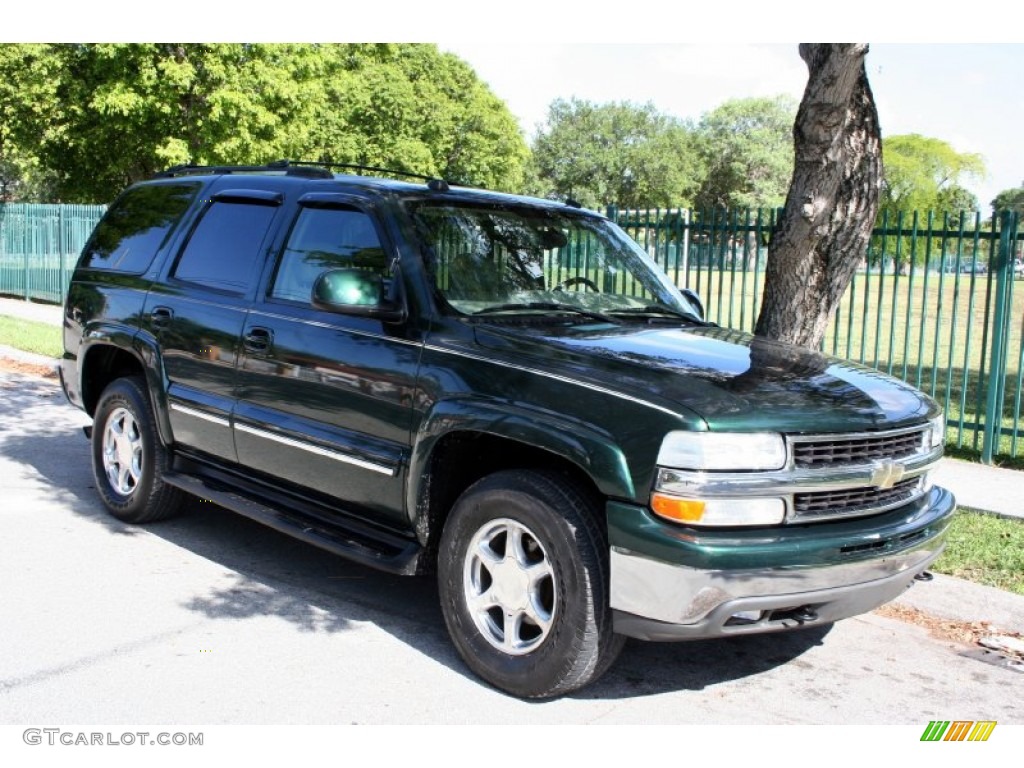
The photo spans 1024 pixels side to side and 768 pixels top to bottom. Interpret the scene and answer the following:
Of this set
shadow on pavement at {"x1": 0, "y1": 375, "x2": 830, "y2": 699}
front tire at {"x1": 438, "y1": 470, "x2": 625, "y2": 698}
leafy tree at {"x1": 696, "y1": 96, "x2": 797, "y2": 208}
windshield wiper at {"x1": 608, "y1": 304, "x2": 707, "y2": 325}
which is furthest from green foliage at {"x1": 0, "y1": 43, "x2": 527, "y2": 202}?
leafy tree at {"x1": 696, "y1": 96, "x2": 797, "y2": 208}

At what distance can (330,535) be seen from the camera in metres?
4.93

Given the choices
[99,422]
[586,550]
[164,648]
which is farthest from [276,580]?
[586,550]

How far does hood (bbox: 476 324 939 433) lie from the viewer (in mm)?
3867

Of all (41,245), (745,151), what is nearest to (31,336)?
(41,245)

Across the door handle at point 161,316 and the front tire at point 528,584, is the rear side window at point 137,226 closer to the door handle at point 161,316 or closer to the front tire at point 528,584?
the door handle at point 161,316

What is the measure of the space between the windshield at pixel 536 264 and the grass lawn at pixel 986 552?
2.01 meters

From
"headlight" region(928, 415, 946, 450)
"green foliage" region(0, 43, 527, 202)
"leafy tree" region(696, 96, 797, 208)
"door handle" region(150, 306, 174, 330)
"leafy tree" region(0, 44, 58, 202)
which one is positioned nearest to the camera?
"headlight" region(928, 415, 946, 450)

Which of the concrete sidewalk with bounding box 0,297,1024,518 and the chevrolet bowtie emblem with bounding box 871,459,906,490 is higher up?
the chevrolet bowtie emblem with bounding box 871,459,906,490

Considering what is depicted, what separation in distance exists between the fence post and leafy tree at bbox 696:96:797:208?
8793 cm

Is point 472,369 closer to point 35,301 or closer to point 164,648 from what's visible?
point 164,648

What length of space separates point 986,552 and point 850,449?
2.66 meters

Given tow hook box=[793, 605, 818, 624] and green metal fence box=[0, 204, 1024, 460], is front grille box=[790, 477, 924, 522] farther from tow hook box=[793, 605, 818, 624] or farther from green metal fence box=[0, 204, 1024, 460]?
green metal fence box=[0, 204, 1024, 460]

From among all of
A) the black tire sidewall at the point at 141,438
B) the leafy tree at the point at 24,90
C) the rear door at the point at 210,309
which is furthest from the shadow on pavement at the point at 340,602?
the leafy tree at the point at 24,90

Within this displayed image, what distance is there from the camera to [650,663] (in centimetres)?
466
